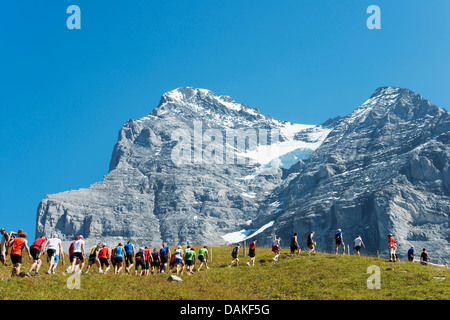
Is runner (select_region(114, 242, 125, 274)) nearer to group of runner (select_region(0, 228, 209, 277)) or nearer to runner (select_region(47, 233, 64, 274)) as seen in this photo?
group of runner (select_region(0, 228, 209, 277))

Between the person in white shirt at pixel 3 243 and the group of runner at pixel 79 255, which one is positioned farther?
the person in white shirt at pixel 3 243

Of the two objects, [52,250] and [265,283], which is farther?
[265,283]

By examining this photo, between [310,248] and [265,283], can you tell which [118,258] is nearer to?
[265,283]

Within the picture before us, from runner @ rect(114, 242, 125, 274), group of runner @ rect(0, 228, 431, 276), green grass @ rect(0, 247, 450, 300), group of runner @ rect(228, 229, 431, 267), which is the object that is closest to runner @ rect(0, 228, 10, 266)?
group of runner @ rect(0, 228, 431, 276)

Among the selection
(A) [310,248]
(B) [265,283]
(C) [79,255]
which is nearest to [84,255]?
(C) [79,255]

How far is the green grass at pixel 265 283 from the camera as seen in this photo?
23.2 meters

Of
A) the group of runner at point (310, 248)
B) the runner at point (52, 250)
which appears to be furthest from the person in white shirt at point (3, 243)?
the group of runner at point (310, 248)

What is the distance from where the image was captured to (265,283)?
1206 inches

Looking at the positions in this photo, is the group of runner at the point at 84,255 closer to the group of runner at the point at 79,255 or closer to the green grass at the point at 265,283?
the group of runner at the point at 79,255

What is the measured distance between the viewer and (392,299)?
984 inches

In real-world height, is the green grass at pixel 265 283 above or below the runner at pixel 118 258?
below
